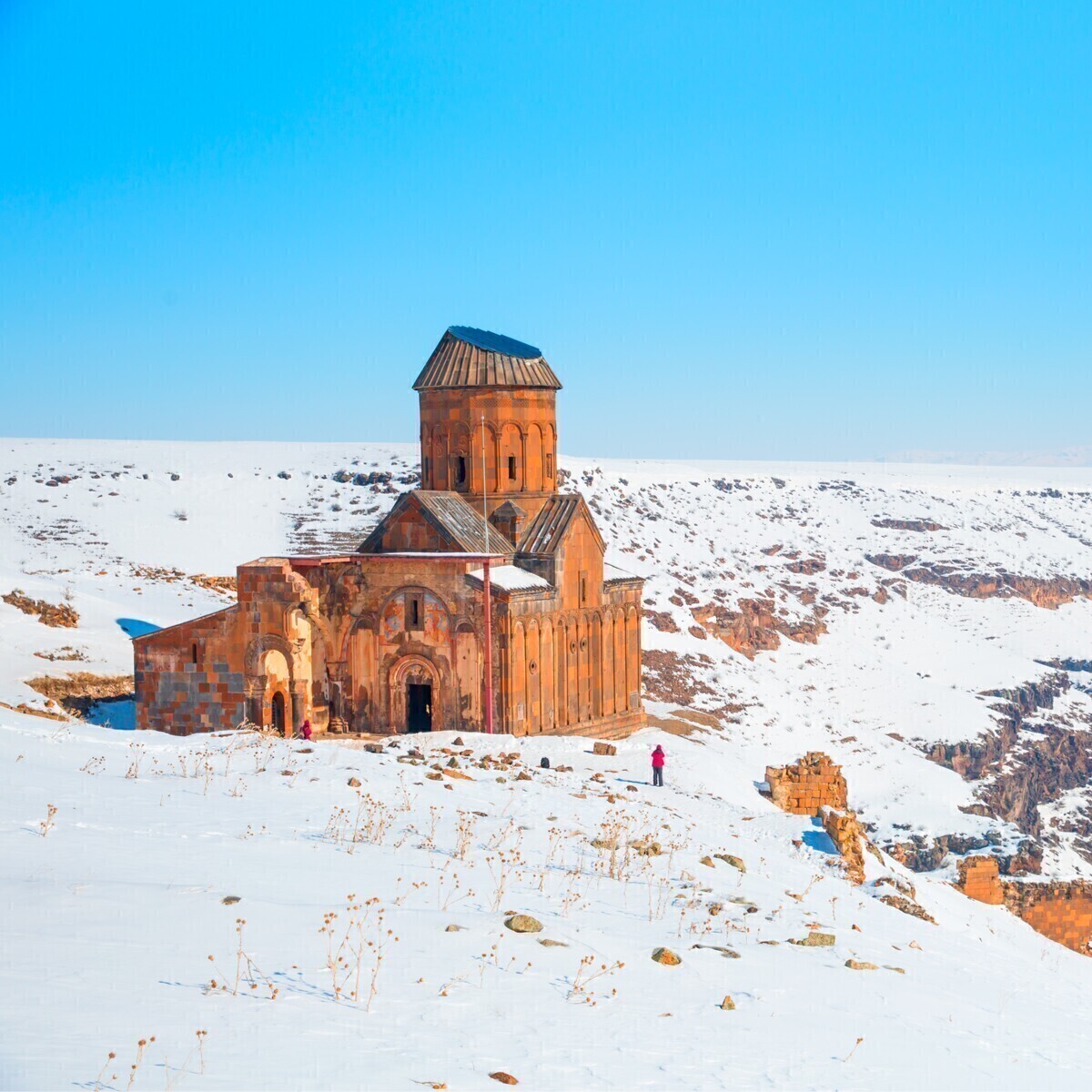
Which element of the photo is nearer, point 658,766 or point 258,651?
point 658,766

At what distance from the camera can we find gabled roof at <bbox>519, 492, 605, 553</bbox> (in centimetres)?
2800

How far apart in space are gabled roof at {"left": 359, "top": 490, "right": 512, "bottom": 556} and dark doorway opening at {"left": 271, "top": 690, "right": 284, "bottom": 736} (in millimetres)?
3320

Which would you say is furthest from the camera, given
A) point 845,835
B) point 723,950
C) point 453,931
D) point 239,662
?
point 239,662

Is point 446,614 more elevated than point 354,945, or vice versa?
point 446,614

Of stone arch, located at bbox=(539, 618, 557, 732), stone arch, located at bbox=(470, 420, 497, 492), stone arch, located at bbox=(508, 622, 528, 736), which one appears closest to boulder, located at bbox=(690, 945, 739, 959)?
stone arch, located at bbox=(508, 622, 528, 736)

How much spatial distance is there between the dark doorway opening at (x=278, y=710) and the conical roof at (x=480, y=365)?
7.38 metres

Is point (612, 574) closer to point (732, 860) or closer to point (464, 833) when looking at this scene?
point (732, 860)

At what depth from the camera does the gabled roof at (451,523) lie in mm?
26906

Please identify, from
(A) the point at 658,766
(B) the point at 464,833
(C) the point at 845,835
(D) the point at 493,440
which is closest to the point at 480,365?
(D) the point at 493,440

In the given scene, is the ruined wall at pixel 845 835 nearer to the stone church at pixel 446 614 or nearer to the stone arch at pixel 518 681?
the stone arch at pixel 518 681

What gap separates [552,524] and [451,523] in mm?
2355

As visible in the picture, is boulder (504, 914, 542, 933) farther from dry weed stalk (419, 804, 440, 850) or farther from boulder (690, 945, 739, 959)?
dry weed stalk (419, 804, 440, 850)

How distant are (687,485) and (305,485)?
109 feet

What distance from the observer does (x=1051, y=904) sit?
1155 inches
